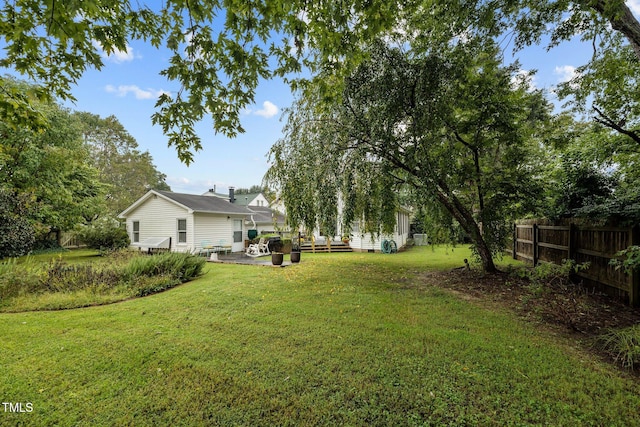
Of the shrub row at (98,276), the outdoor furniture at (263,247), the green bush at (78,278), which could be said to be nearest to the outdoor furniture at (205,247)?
the outdoor furniture at (263,247)

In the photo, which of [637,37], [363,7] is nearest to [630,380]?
[637,37]

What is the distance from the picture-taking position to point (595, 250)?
5.54m

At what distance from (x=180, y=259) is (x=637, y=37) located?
11312mm

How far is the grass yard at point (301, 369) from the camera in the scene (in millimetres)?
2363

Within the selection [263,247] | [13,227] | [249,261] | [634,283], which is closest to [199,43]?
[634,283]

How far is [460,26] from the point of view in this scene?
18.5ft

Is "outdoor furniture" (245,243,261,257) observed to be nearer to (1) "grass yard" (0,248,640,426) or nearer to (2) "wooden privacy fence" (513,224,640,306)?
(1) "grass yard" (0,248,640,426)

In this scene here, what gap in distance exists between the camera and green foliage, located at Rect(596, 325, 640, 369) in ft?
10.2

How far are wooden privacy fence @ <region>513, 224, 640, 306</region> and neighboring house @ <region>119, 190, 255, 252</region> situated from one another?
1493 centimetres

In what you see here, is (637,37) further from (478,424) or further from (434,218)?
(478,424)

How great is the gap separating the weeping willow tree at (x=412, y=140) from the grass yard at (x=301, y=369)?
115 inches

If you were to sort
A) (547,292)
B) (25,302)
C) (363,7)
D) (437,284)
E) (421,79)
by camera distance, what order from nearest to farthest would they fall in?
1. (363,7)
2. (547,292)
3. (25,302)
4. (421,79)
5. (437,284)

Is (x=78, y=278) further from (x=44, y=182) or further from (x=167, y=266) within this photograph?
(x=44, y=182)

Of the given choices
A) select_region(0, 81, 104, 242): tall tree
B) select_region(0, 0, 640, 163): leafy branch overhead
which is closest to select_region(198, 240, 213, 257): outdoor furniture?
select_region(0, 81, 104, 242): tall tree
